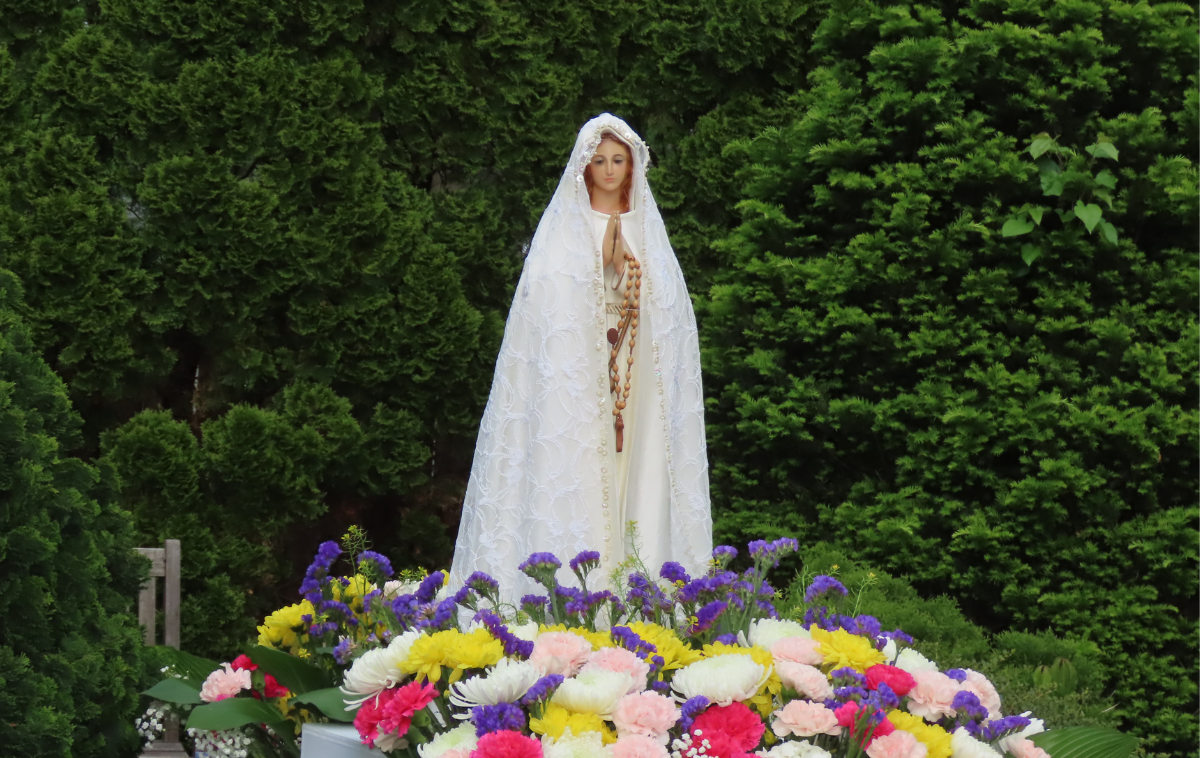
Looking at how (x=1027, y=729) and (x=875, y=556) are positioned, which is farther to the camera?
(x=875, y=556)

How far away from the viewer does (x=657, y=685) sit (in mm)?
1993

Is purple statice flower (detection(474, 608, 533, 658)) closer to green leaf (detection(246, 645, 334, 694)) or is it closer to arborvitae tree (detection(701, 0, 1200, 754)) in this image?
Answer: green leaf (detection(246, 645, 334, 694))

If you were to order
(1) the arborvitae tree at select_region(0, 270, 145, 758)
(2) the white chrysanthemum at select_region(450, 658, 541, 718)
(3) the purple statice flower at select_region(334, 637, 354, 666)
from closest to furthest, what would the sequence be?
(2) the white chrysanthemum at select_region(450, 658, 541, 718) → (3) the purple statice flower at select_region(334, 637, 354, 666) → (1) the arborvitae tree at select_region(0, 270, 145, 758)

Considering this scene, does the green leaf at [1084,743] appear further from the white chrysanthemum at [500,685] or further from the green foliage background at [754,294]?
the green foliage background at [754,294]

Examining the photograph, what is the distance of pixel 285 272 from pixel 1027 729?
4.25 meters

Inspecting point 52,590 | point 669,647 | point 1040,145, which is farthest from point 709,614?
point 1040,145

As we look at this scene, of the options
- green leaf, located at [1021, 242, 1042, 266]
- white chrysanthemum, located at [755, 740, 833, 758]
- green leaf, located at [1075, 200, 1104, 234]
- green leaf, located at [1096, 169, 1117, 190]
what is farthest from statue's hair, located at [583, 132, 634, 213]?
white chrysanthemum, located at [755, 740, 833, 758]

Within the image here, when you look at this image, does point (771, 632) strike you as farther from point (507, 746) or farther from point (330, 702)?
point (330, 702)

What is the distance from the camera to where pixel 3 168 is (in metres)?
5.25

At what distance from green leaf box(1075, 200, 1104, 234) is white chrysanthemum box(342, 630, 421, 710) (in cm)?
402

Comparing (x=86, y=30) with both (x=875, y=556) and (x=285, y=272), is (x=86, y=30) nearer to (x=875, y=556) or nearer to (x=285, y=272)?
(x=285, y=272)

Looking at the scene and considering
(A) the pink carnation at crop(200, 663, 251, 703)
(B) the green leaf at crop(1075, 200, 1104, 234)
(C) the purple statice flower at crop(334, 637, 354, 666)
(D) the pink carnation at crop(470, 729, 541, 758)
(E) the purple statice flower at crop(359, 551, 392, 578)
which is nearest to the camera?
(D) the pink carnation at crop(470, 729, 541, 758)

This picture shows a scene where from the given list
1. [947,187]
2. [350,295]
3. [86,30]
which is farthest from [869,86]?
[86,30]

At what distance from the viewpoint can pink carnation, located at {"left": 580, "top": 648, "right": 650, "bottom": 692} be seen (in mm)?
1929
